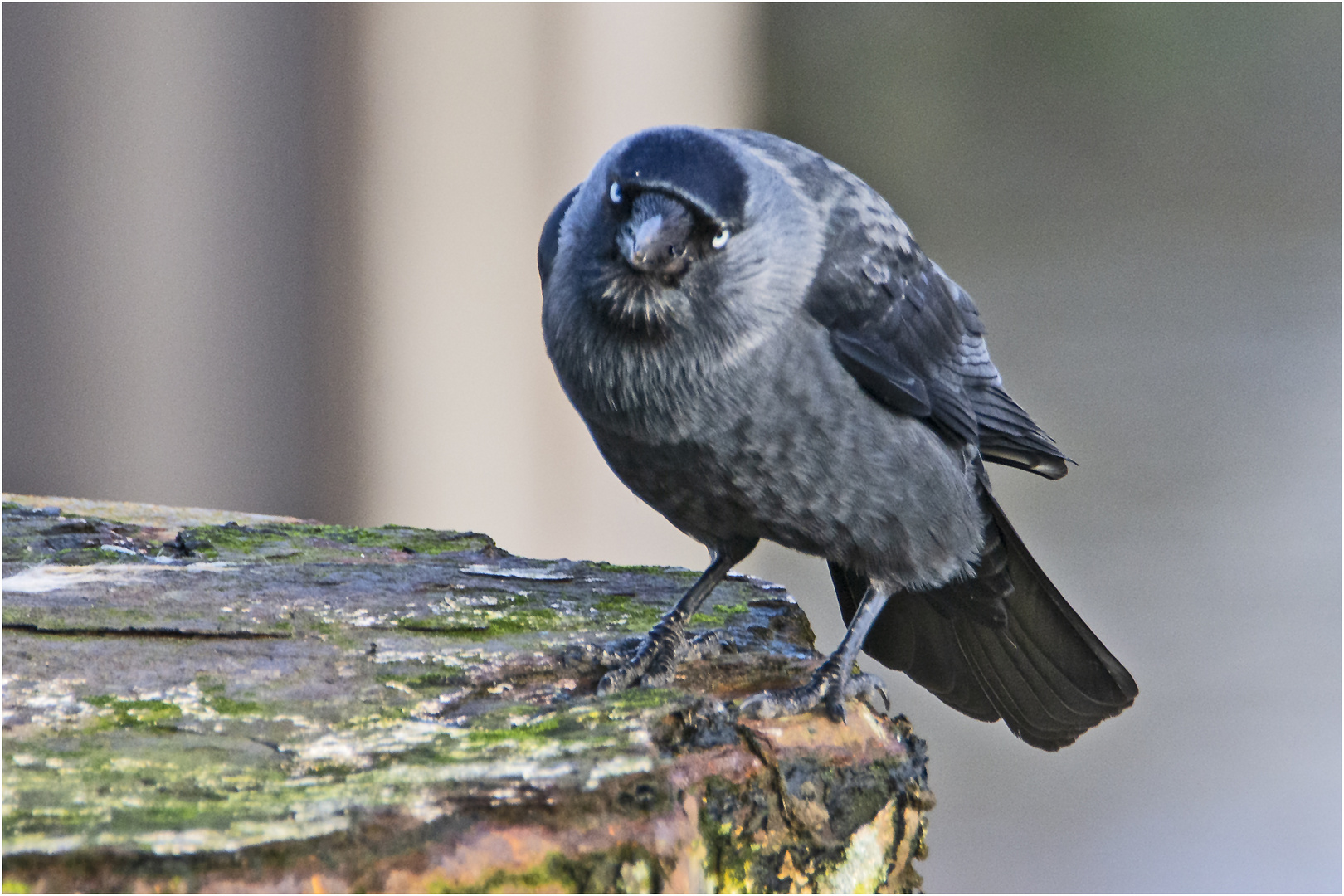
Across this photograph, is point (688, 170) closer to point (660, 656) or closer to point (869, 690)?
point (660, 656)

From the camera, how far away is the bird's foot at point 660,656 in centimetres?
187

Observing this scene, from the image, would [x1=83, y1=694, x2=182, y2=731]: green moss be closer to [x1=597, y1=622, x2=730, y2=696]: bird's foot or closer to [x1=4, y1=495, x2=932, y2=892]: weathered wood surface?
[x1=4, y1=495, x2=932, y2=892]: weathered wood surface

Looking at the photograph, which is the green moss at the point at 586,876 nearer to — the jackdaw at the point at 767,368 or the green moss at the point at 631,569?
the jackdaw at the point at 767,368

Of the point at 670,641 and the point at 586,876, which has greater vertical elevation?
the point at 670,641

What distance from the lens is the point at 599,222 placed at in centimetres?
209

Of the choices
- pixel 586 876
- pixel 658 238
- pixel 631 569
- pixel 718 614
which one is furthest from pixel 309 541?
pixel 586 876

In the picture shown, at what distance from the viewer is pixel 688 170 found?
77.8 inches

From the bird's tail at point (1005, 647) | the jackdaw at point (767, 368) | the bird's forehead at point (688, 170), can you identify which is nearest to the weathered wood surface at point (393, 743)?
the jackdaw at point (767, 368)

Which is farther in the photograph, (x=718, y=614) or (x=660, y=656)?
(x=718, y=614)

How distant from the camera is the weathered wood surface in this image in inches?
51.3

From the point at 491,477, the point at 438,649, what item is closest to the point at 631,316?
the point at 438,649

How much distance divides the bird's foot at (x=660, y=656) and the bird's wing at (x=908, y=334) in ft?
1.77

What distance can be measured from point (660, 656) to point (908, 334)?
0.81m

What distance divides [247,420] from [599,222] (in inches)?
82.2
